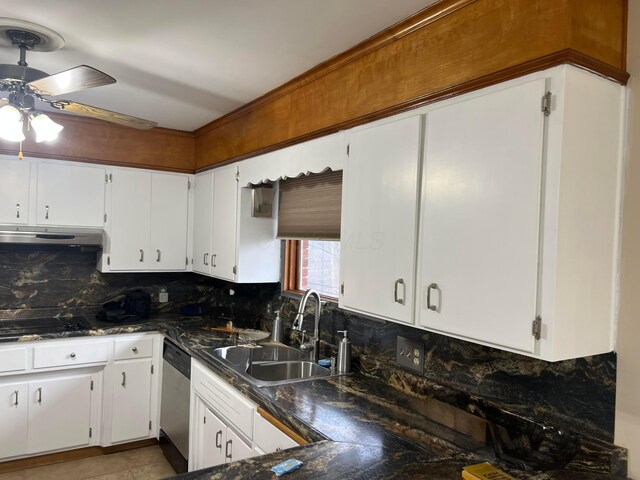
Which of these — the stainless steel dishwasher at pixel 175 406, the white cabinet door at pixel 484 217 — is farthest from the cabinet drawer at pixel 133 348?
the white cabinet door at pixel 484 217

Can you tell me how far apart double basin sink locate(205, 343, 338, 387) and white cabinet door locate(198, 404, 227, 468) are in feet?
1.01

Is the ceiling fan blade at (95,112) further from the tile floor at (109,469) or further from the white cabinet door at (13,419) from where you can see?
the tile floor at (109,469)

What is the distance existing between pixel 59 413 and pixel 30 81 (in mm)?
2297

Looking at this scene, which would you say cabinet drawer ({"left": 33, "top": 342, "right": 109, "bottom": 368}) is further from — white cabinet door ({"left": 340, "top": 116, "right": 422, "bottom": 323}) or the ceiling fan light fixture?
white cabinet door ({"left": 340, "top": 116, "right": 422, "bottom": 323})

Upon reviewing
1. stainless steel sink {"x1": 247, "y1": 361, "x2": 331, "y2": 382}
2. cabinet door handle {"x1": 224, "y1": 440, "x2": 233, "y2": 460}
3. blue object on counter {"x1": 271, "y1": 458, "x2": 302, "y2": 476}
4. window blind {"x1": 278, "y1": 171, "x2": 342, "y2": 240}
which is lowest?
cabinet door handle {"x1": 224, "y1": 440, "x2": 233, "y2": 460}

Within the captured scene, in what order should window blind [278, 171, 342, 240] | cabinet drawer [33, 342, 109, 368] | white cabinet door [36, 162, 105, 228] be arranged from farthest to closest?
1. white cabinet door [36, 162, 105, 228]
2. cabinet drawer [33, 342, 109, 368]
3. window blind [278, 171, 342, 240]

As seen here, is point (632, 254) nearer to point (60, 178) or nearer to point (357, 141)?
point (357, 141)

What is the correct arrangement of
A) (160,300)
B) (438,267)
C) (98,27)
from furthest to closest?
(160,300)
(98,27)
(438,267)

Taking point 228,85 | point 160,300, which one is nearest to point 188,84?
point 228,85

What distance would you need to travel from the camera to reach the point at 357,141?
2027mm

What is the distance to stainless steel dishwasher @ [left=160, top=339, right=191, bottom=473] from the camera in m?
3.05

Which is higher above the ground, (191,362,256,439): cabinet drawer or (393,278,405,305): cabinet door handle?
(393,278,405,305): cabinet door handle

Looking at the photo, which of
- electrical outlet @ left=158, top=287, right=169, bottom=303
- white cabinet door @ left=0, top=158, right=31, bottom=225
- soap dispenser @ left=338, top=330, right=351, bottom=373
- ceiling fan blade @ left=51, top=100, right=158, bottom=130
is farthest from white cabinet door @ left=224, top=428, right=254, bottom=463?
white cabinet door @ left=0, top=158, right=31, bottom=225

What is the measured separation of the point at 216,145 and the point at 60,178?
1150 mm
